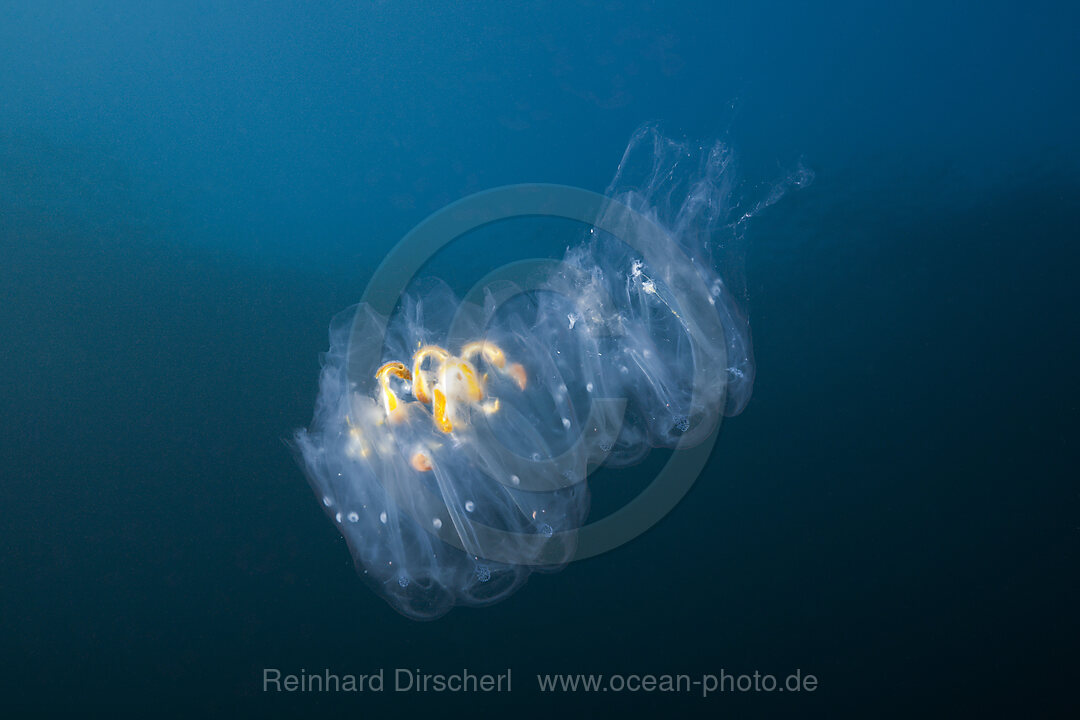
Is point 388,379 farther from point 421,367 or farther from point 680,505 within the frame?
point 680,505

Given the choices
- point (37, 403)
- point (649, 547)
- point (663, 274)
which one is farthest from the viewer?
point (649, 547)

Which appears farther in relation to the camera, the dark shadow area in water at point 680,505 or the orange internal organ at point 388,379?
the dark shadow area in water at point 680,505

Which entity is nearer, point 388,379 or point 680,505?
point 388,379

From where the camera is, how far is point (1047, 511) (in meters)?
5.55

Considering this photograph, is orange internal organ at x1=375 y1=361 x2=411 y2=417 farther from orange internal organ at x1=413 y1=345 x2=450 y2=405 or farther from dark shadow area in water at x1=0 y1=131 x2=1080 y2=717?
dark shadow area in water at x1=0 y1=131 x2=1080 y2=717

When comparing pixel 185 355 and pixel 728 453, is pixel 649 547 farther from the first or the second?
pixel 185 355

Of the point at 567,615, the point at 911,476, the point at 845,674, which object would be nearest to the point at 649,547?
the point at 567,615

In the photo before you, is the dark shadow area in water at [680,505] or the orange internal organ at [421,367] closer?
the orange internal organ at [421,367]

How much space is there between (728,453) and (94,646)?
656 centimetres

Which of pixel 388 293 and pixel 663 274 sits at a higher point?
pixel 388 293

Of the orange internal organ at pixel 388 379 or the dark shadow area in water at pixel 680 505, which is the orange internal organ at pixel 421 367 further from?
the dark shadow area in water at pixel 680 505

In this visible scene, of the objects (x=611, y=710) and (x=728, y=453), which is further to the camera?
(x=728, y=453)

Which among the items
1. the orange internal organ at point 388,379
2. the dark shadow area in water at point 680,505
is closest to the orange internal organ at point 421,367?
the orange internal organ at point 388,379

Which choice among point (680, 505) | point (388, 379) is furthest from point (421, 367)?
point (680, 505)
